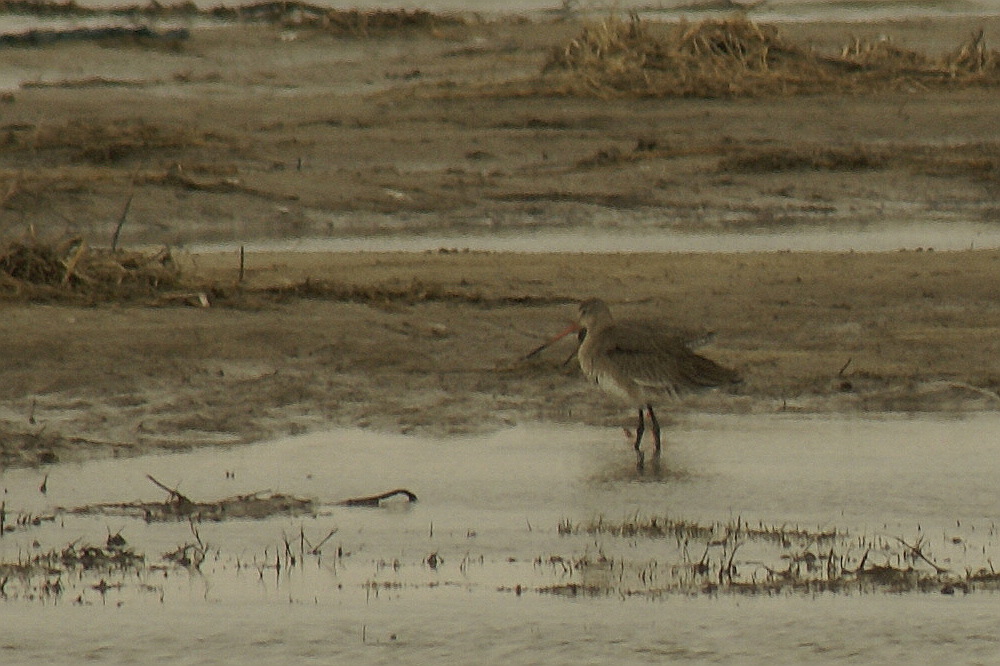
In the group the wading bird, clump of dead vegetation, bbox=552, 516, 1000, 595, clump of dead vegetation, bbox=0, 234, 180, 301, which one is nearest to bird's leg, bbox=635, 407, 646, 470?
the wading bird

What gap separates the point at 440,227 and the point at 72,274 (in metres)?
5.01

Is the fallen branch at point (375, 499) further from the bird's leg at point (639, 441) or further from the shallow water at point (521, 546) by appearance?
the bird's leg at point (639, 441)

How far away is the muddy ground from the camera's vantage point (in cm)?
947

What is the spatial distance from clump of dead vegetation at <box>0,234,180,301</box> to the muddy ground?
0.45 feet

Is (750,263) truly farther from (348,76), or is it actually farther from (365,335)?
(348,76)

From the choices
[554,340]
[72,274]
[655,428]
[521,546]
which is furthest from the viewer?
[72,274]

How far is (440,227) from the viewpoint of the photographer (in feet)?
51.3

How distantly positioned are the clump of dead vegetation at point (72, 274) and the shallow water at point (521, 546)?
2602 mm

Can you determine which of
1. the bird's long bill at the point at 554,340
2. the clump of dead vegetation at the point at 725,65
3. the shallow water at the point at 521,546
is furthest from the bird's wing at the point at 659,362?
the clump of dead vegetation at the point at 725,65

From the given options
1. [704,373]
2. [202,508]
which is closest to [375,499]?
[202,508]

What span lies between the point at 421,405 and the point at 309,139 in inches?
406

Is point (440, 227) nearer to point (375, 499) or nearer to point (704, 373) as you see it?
point (704, 373)

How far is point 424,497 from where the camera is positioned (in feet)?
25.4

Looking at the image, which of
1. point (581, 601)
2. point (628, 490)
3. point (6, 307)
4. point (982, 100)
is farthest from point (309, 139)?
point (581, 601)
